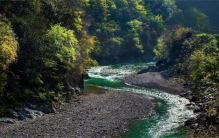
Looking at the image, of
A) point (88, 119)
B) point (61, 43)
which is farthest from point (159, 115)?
point (61, 43)

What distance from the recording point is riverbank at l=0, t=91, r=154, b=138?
95.6ft

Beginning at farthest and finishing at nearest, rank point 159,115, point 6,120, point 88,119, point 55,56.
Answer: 1. point 55,56
2. point 159,115
3. point 88,119
4. point 6,120

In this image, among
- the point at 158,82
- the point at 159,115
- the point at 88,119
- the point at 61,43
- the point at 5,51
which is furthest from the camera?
the point at 158,82

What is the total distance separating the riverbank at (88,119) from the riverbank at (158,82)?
9564mm

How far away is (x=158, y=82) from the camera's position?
203 feet

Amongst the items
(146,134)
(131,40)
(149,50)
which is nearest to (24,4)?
(146,134)

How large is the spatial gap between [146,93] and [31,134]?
28828 millimetres

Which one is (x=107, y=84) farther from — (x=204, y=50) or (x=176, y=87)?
(x=204, y=50)

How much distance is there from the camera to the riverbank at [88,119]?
2913cm

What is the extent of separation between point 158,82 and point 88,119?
3053 centimetres

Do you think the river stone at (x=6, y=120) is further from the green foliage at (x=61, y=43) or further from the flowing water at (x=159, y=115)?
the green foliage at (x=61, y=43)

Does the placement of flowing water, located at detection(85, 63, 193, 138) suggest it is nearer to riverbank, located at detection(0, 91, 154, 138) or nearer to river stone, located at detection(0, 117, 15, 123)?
riverbank, located at detection(0, 91, 154, 138)

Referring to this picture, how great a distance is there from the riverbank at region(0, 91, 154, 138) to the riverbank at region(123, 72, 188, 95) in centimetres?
956

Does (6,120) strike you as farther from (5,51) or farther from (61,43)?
(61,43)
